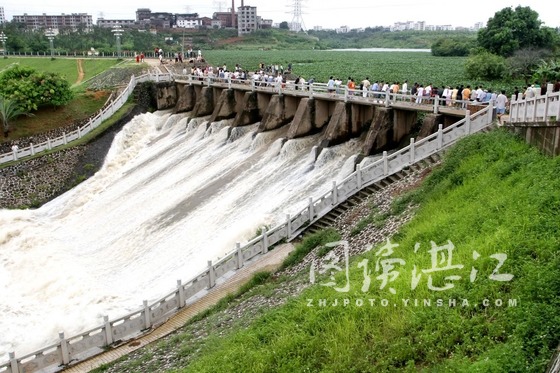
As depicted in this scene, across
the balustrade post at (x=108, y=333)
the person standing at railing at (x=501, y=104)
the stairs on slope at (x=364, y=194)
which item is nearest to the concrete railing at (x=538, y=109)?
the person standing at railing at (x=501, y=104)

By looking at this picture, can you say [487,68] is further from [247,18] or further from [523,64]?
[247,18]

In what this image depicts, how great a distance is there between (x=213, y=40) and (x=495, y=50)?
103263 millimetres

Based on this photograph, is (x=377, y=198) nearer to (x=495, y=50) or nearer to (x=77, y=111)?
(x=77, y=111)

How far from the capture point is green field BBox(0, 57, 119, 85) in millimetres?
58028

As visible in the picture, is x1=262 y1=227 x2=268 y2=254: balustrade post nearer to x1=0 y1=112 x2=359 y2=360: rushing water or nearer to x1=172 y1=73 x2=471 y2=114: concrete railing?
x1=0 y1=112 x2=359 y2=360: rushing water

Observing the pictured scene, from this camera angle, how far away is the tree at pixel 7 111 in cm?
3584

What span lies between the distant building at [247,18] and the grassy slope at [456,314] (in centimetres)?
17769

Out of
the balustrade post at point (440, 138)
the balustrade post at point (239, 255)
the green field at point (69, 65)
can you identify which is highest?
the green field at point (69, 65)

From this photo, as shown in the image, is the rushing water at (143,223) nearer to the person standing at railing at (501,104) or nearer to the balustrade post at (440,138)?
the balustrade post at (440,138)

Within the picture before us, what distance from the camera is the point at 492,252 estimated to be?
35.2 feet

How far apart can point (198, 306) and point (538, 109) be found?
471 inches

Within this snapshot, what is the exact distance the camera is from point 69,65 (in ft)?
207

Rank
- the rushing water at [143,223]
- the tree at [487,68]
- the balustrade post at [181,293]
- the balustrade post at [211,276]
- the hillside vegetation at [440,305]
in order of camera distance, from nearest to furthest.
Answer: the hillside vegetation at [440,305]
the balustrade post at [181,293]
the balustrade post at [211,276]
the rushing water at [143,223]
the tree at [487,68]

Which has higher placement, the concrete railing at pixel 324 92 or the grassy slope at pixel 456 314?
the concrete railing at pixel 324 92
